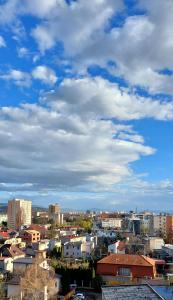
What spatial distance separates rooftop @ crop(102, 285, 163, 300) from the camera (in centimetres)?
1484

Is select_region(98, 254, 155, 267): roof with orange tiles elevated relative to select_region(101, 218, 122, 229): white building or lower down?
elevated

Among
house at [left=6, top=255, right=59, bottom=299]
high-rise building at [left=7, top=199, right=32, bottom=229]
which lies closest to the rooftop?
house at [left=6, top=255, right=59, bottom=299]

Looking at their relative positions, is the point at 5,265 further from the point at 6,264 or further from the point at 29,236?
the point at 29,236

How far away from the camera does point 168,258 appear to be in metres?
39.2

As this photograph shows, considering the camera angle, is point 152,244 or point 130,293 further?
point 152,244

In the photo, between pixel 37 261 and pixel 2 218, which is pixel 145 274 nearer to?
pixel 37 261

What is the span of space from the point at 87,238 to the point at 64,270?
76.8 feet

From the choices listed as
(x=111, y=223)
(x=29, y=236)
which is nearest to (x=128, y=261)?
(x=29, y=236)

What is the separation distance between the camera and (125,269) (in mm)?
29797

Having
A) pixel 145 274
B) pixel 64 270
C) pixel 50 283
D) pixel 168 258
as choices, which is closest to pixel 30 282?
pixel 50 283

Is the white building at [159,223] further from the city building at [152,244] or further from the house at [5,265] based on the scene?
the house at [5,265]

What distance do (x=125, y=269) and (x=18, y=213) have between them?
72.6 m

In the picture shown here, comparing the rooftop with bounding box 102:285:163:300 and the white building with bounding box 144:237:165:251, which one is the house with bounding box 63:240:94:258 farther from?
the rooftop with bounding box 102:285:163:300

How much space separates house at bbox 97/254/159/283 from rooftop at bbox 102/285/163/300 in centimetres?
1313
